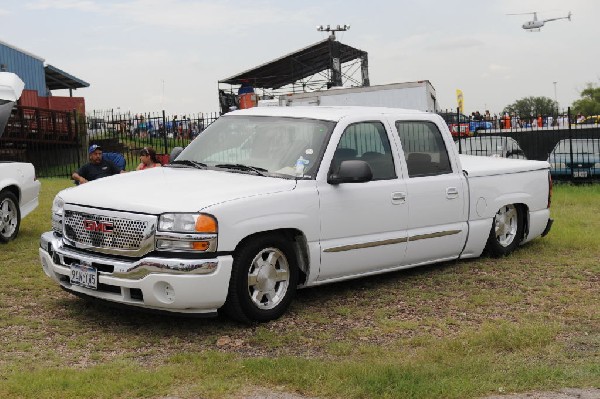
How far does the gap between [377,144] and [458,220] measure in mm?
1264

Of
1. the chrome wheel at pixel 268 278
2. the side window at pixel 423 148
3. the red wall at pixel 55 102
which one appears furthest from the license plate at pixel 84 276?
the red wall at pixel 55 102

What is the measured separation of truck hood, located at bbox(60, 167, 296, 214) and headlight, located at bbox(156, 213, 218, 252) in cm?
6

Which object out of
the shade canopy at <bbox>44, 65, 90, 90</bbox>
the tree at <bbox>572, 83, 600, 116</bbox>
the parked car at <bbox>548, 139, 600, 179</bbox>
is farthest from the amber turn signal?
the tree at <bbox>572, 83, 600, 116</bbox>

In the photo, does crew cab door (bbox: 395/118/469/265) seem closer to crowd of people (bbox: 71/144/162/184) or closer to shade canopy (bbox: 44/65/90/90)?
crowd of people (bbox: 71/144/162/184)

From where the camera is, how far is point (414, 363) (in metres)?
5.41

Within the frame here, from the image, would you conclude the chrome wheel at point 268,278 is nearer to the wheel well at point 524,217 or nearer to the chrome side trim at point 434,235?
the chrome side trim at point 434,235

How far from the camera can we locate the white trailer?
17.0 meters

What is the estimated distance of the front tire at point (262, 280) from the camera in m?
6.23

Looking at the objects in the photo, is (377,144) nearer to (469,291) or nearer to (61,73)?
(469,291)

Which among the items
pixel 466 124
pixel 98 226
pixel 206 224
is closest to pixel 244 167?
pixel 206 224

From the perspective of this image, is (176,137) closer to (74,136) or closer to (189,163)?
(74,136)

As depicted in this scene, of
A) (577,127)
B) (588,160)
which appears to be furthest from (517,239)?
(577,127)

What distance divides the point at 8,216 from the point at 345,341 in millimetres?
6194

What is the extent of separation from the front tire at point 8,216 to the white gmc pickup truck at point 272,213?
3.86 meters
